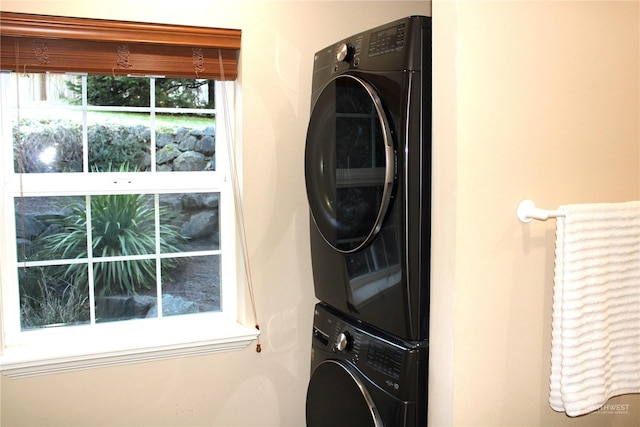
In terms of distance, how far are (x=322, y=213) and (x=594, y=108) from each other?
2.78 feet

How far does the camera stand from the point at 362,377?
5.37 ft

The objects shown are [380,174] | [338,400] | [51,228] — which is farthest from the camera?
[51,228]

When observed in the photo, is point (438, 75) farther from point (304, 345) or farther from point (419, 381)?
point (304, 345)

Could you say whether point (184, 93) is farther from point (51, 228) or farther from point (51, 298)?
point (51, 298)

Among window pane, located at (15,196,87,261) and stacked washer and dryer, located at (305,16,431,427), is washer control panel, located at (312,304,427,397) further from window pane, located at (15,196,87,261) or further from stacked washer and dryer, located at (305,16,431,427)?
window pane, located at (15,196,87,261)

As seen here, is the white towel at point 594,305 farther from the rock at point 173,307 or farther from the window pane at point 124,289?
the window pane at point 124,289

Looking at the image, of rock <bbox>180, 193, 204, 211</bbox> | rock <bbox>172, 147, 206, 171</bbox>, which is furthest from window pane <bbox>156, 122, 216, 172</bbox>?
rock <bbox>180, 193, 204, 211</bbox>

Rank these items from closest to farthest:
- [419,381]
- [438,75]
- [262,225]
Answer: [438,75], [419,381], [262,225]

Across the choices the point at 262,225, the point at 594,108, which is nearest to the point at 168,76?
the point at 262,225

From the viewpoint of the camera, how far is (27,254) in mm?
2023

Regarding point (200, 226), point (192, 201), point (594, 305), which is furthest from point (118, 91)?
point (594, 305)

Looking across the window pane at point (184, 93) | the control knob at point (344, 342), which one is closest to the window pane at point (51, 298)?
the window pane at point (184, 93)

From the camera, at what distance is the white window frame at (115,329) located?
194cm

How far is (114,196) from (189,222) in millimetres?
301
